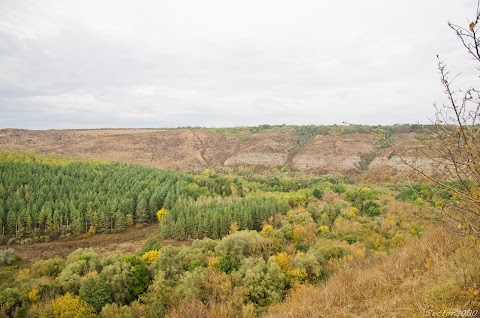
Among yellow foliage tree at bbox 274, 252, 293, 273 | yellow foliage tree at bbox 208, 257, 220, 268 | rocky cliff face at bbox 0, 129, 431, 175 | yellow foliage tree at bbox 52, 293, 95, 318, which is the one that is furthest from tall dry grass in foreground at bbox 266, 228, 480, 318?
rocky cliff face at bbox 0, 129, 431, 175

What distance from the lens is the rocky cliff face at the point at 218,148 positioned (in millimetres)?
108500

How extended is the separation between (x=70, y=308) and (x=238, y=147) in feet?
375

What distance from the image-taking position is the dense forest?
2547 centimetres

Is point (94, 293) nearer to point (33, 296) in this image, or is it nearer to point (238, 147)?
point (33, 296)

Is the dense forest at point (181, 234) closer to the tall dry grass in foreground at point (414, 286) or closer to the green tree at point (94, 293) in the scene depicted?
the green tree at point (94, 293)

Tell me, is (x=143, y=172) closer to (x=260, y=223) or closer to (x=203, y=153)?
(x=260, y=223)

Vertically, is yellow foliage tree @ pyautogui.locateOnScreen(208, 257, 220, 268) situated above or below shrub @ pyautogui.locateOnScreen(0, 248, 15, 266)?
above

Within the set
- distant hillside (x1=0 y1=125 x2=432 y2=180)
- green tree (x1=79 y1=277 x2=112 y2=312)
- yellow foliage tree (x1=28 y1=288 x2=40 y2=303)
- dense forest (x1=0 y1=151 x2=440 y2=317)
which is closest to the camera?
yellow foliage tree (x1=28 y1=288 x2=40 y2=303)

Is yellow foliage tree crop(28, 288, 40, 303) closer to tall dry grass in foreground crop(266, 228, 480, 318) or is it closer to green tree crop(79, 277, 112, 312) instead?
green tree crop(79, 277, 112, 312)

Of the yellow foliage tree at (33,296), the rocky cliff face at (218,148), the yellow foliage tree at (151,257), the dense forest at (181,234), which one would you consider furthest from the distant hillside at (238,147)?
the yellow foliage tree at (33,296)

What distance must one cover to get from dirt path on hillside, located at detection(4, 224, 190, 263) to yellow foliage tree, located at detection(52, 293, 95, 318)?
18378 mm

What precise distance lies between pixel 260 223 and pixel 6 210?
160ft

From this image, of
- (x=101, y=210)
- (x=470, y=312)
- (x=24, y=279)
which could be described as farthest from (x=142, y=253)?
(x=470, y=312)

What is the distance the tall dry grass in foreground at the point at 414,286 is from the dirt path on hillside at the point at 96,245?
4143cm
